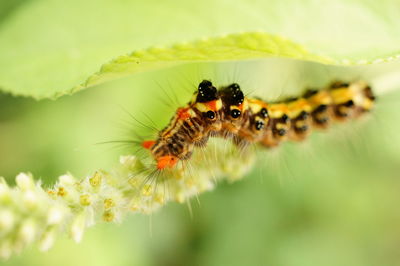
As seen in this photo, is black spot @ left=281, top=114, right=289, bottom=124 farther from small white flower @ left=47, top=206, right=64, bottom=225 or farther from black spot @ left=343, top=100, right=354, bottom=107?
small white flower @ left=47, top=206, right=64, bottom=225

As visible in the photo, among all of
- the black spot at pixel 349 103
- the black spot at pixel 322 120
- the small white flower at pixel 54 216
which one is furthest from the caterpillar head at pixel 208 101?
the black spot at pixel 349 103

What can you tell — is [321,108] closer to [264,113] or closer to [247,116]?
[264,113]

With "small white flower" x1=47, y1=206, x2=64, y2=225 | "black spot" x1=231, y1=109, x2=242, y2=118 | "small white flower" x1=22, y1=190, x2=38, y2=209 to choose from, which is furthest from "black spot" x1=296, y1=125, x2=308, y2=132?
"small white flower" x1=22, y1=190, x2=38, y2=209

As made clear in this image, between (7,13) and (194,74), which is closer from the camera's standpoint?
(7,13)

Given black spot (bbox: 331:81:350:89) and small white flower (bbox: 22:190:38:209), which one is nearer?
small white flower (bbox: 22:190:38:209)

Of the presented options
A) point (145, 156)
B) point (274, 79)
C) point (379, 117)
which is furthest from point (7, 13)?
point (379, 117)

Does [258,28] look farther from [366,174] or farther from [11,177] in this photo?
[366,174]

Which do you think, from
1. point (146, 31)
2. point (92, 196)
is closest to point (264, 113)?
point (146, 31)

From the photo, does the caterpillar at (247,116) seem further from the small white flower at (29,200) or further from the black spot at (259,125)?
the small white flower at (29,200)
